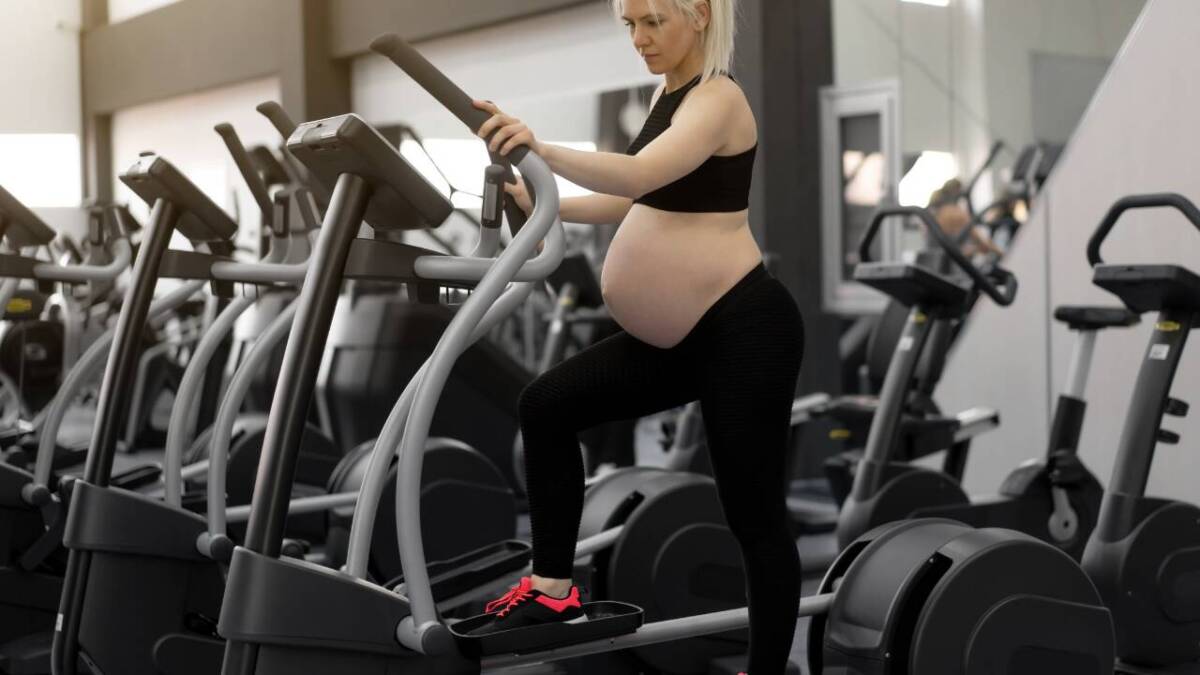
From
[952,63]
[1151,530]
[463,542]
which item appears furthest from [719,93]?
[952,63]

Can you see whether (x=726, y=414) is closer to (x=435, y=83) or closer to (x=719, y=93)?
(x=719, y=93)

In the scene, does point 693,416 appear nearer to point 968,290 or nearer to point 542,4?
point 968,290

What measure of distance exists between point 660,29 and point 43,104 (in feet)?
37.9

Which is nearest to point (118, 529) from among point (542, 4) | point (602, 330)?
point (602, 330)

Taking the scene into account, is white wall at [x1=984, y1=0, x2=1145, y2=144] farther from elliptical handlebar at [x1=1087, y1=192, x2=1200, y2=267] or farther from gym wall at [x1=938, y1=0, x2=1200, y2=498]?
elliptical handlebar at [x1=1087, y1=192, x2=1200, y2=267]

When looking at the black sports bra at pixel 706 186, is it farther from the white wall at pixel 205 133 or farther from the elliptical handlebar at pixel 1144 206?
the white wall at pixel 205 133

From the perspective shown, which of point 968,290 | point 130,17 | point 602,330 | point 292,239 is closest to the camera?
point 292,239

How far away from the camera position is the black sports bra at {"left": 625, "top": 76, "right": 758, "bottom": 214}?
7.04 ft

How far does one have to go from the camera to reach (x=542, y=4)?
752cm

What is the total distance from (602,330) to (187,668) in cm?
327

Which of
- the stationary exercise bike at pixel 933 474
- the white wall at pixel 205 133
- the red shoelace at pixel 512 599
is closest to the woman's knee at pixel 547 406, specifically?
the red shoelace at pixel 512 599

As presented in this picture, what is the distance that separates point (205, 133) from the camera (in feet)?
36.4

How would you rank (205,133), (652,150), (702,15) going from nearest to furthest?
(652,150) → (702,15) → (205,133)

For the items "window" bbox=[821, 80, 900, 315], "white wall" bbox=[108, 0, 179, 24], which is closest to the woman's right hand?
"window" bbox=[821, 80, 900, 315]
